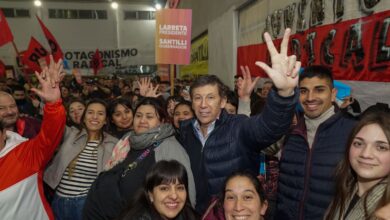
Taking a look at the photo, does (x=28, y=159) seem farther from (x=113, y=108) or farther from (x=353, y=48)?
(x=353, y=48)

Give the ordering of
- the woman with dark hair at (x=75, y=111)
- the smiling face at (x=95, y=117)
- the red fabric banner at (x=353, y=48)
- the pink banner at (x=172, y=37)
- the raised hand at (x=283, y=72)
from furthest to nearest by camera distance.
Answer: the pink banner at (x=172, y=37), the woman with dark hair at (x=75, y=111), the red fabric banner at (x=353, y=48), the smiling face at (x=95, y=117), the raised hand at (x=283, y=72)

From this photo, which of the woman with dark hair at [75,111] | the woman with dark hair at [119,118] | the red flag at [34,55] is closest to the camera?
the woman with dark hair at [119,118]

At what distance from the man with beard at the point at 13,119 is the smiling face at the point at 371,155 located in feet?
9.28

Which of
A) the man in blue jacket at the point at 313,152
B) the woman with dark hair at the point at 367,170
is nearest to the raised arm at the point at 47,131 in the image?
the man in blue jacket at the point at 313,152

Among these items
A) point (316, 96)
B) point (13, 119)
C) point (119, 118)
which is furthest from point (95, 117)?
point (316, 96)

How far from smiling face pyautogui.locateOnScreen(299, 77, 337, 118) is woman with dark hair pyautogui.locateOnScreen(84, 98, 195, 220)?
885 mm

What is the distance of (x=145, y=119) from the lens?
2.87 meters

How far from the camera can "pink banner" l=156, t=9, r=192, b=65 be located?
19.4ft

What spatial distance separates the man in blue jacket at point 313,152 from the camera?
88.7 inches

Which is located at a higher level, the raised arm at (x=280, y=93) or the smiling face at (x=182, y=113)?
the raised arm at (x=280, y=93)

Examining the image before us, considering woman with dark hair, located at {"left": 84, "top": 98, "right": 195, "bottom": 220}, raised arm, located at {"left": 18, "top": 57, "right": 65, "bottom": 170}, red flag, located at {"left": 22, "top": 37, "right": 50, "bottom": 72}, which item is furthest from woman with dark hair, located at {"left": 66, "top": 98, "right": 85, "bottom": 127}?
red flag, located at {"left": 22, "top": 37, "right": 50, "bottom": 72}

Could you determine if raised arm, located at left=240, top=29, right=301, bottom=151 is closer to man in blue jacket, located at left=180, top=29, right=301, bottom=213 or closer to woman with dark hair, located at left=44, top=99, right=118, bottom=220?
man in blue jacket, located at left=180, top=29, right=301, bottom=213

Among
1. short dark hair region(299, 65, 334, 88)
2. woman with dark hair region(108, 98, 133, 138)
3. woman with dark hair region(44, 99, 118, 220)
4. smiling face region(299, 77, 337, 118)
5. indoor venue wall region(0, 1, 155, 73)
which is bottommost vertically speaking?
woman with dark hair region(44, 99, 118, 220)

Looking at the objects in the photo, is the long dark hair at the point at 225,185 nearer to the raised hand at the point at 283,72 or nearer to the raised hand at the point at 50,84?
the raised hand at the point at 283,72
